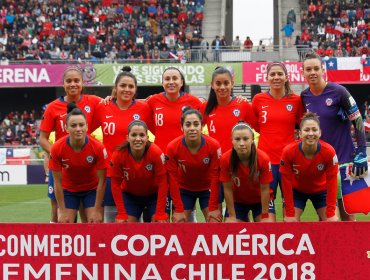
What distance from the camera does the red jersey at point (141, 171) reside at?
22.7 feet

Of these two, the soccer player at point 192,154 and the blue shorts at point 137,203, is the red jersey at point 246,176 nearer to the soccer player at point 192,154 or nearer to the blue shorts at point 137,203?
the soccer player at point 192,154

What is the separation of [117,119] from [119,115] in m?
0.05

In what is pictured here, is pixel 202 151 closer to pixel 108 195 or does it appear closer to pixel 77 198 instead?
pixel 108 195

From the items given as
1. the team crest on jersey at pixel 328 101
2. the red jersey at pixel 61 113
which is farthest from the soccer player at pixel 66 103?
the team crest on jersey at pixel 328 101

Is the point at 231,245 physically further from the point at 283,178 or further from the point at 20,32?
the point at 20,32

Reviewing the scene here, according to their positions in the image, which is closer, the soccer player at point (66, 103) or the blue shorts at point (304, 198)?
the blue shorts at point (304, 198)

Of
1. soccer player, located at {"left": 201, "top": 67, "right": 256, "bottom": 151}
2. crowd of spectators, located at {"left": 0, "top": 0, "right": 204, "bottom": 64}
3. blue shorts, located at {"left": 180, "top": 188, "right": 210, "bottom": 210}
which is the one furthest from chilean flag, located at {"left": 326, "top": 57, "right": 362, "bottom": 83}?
blue shorts, located at {"left": 180, "top": 188, "right": 210, "bottom": 210}

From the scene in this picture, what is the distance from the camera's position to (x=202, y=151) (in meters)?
7.02

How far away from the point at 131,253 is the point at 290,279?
1260 millimetres

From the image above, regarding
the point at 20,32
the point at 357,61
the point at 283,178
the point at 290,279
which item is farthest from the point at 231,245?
the point at 20,32

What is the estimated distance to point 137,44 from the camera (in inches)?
1216

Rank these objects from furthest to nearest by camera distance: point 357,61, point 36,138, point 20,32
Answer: point 20,32 → point 36,138 → point 357,61

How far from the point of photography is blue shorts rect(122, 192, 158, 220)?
7.32 meters

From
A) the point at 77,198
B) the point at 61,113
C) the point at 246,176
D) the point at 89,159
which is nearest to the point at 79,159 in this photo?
the point at 89,159
